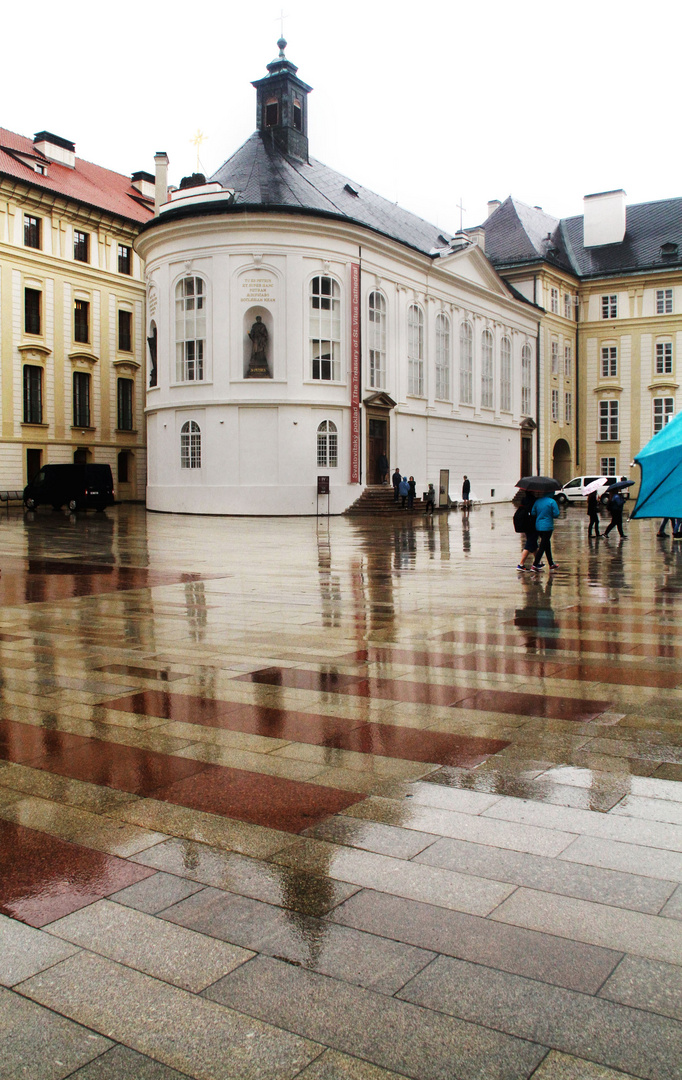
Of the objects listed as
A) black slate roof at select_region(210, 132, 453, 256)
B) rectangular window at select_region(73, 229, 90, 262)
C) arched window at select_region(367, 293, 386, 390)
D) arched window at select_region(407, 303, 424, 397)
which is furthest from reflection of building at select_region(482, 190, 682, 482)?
rectangular window at select_region(73, 229, 90, 262)

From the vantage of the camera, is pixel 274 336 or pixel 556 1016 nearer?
pixel 556 1016

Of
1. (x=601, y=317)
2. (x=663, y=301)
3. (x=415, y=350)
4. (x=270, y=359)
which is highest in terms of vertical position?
(x=663, y=301)

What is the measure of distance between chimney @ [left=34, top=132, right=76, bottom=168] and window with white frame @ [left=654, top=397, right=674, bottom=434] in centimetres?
4071

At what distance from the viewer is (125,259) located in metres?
51.8

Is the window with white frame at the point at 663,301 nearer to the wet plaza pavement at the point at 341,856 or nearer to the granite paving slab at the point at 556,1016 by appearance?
the wet plaza pavement at the point at 341,856

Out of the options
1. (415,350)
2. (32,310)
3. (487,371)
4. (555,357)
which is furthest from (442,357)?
(32,310)

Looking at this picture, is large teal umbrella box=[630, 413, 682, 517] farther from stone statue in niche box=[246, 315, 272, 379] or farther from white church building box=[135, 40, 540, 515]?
stone statue in niche box=[246, 315, 272, 379]

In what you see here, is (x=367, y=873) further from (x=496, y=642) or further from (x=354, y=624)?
(x=354, y=624)

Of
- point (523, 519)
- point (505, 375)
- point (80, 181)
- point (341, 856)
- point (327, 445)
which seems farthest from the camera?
point (505, 375)

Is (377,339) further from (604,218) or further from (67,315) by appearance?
(604,218)

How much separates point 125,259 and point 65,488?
58.1ft

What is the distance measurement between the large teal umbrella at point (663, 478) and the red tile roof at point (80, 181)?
129 ft

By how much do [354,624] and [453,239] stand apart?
158 ft

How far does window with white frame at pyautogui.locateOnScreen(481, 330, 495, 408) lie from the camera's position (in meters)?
56.2
